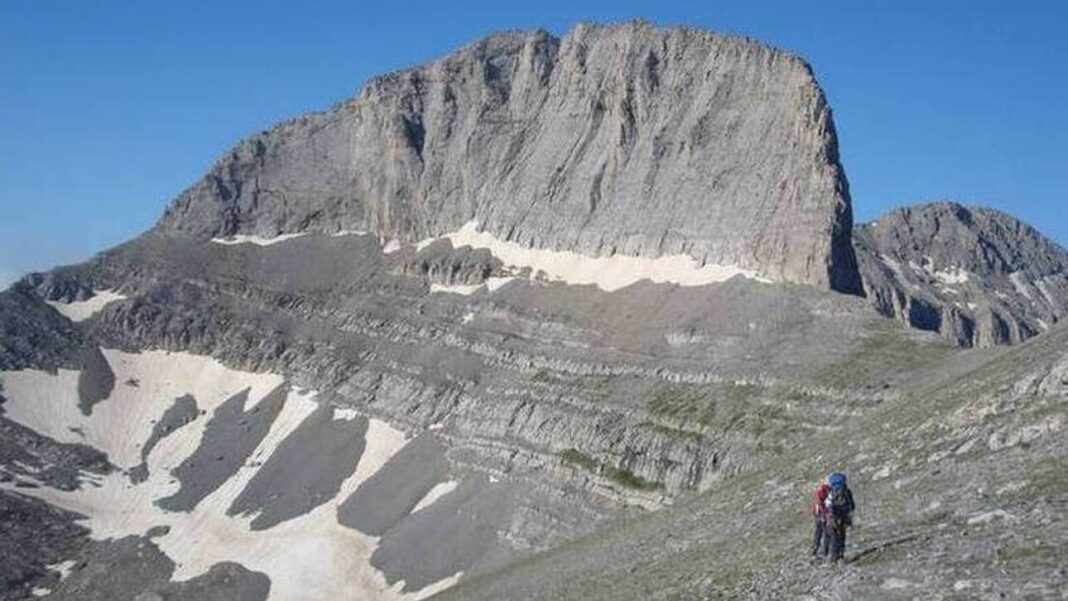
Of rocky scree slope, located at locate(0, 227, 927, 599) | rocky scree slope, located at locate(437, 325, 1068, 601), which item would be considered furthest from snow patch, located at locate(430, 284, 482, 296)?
rocky scree slope, located at locate(437, 325, 1068, 601)

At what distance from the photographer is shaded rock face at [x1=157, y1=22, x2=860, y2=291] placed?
136 metres

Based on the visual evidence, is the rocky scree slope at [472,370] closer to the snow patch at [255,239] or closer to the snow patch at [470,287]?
the snow patch at [255,239]

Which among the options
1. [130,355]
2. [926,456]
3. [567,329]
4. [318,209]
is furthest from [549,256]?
[926,456]

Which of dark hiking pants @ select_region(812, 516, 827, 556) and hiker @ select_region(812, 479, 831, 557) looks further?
dark hiking pants @ select_region(812, 516, 827, 556)

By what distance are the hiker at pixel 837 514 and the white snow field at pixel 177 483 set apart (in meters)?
75.9

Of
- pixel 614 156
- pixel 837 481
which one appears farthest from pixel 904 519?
pixel 614 156

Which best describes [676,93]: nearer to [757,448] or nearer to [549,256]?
[549,256]

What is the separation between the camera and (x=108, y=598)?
11906 cm

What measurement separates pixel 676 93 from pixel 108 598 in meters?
92.0

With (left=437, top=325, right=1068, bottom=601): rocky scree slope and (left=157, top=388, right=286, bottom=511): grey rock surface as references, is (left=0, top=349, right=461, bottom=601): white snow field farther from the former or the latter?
(left=437, top=325, right=1068, bottom=601): rocky scree slope

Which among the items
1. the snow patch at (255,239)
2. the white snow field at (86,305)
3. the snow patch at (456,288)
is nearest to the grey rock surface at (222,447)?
the snow patch at (456,288)

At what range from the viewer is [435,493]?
12369cm

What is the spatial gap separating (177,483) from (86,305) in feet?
172

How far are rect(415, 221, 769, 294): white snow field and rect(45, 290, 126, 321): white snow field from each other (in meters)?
56.7
